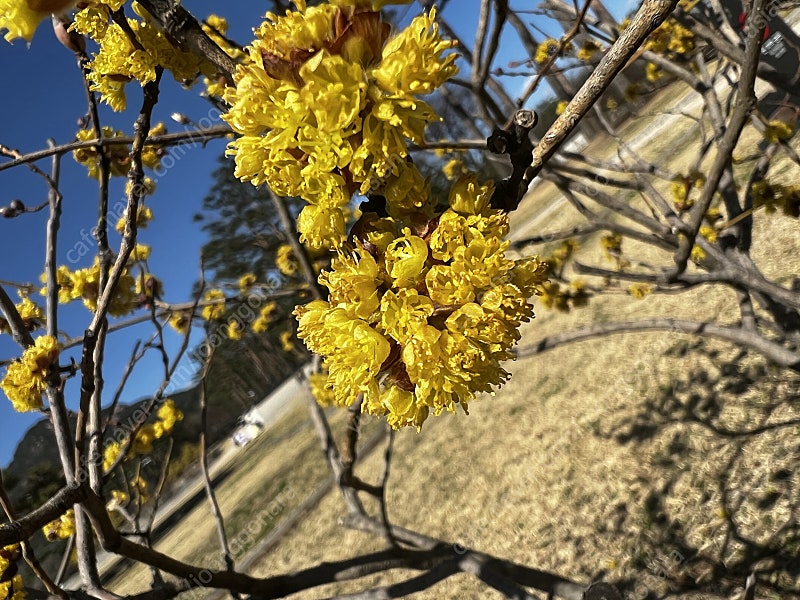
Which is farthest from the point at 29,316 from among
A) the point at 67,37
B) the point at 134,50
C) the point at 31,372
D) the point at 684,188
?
the point at 684,188

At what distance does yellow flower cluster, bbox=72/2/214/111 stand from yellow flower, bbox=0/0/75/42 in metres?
0.38

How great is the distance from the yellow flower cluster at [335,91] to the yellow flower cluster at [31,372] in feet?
4.39

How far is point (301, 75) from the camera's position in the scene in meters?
0.73

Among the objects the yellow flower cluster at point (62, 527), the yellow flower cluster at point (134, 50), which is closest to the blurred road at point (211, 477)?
the yellow flower cluster at point (62, 527)

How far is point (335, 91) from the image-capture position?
2.39 feet

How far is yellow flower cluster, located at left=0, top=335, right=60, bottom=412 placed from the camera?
167cm

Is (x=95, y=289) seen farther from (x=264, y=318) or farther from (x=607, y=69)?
(x=607, y=69)

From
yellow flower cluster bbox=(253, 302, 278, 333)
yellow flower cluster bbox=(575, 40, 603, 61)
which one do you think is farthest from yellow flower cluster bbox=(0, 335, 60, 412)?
yellow flower cluster bbox=(575, 40, 603, 61)

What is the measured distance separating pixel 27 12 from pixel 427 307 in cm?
74

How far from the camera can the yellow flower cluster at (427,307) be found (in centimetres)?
83

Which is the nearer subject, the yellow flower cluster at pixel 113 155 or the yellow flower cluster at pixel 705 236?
the yellow flower cluster at pixel 113 155

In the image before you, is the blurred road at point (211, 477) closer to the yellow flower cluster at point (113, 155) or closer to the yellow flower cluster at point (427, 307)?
the yellow flower cluster at point (113, 155)

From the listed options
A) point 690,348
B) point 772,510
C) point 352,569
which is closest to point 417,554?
point 352,569

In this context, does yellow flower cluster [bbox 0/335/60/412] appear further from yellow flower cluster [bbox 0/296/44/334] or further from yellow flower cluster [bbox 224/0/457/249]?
yellow flower cluster [bbox 224/0/457/249]
